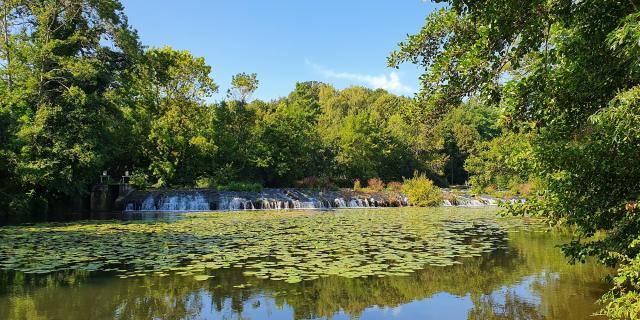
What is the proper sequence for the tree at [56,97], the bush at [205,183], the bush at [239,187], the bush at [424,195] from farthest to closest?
the bush at [205,183]
the bush at [239,187]
the bush at [424,195]
the tree at [56,97]

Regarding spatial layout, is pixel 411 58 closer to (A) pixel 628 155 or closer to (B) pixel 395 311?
(A) pixel 628 155

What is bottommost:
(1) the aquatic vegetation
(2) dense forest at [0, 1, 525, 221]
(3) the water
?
(3) the water

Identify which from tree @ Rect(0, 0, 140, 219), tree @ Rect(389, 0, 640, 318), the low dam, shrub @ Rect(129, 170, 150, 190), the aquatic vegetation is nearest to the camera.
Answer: tree @ Rect(389, 0, 640, 318)

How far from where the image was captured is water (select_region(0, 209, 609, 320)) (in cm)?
574

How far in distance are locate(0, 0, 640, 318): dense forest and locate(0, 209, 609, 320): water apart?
988 millimetres

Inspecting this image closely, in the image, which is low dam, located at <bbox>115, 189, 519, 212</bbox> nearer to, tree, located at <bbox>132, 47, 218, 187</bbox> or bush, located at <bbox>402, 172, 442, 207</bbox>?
bush, located at <bbox>402, 172, 442, 207</bbox>

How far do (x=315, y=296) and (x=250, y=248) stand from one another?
414 cm

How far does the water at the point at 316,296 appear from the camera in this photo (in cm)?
574

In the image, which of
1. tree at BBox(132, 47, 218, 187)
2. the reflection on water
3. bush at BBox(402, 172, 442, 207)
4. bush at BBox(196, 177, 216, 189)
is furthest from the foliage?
tree at BBox(132, 47, 218, 187)

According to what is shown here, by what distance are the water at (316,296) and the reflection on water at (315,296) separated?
13mm

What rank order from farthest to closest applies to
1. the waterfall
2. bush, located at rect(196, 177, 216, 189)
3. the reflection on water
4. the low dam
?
bush, located at rect(196, 177, 216, 189)
the low dam
the waterfall
the reflection on water

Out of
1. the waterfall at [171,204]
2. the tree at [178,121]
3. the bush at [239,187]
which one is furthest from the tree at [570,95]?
the tree at [178,121]

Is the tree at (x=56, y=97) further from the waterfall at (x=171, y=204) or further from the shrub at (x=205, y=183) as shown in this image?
the shrub at (x=205, y=183)

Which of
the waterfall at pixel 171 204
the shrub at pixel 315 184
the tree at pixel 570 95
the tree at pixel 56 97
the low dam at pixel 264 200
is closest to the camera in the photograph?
the tree at pixel 570 95
